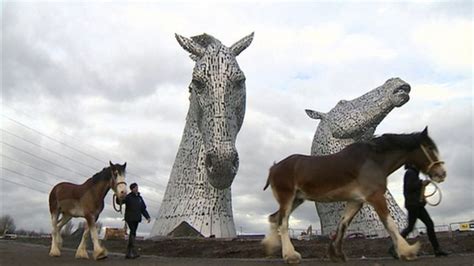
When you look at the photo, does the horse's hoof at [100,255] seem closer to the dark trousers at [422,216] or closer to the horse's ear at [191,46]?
the dark trousers at [422,216]

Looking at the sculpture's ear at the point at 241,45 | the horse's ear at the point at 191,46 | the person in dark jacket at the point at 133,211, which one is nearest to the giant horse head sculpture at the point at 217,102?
the horse's ear at the point at 191,46

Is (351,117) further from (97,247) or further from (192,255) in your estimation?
(97,247)

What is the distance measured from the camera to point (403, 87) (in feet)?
60.3

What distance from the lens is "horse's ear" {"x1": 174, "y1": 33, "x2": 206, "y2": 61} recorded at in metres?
16.9

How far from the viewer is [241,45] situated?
17.8 metres

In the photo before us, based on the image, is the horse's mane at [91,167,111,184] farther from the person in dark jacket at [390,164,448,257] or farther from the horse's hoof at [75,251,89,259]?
the person in dark jacket at [390,164,448,257]

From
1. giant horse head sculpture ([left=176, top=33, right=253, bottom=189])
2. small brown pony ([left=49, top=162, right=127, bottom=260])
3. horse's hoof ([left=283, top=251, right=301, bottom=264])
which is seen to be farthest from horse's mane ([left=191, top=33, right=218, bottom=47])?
horse's hoof ([left=283, top=251, right=301, bottom=264])

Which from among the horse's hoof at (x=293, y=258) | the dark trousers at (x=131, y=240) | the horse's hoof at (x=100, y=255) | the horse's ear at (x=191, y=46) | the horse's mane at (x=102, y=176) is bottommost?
the horse's hoof at (x=293, y=258)

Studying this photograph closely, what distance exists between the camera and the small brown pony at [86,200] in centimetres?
924

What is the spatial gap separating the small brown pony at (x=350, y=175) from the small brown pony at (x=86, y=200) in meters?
3.16

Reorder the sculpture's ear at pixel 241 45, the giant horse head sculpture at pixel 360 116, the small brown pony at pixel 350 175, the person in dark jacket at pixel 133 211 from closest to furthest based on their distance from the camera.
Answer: the small brown pony at pixel 350 175 < the person in dark jacket at pixel 133 211 < the sculpture's ear at pixel 241 45 < the giant horse head sculpture at pixel 360 116

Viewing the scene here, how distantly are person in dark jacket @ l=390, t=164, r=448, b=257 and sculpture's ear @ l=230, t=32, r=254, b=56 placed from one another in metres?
10.5

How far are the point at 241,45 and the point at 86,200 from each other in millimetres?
9781

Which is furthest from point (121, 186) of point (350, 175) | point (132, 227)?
point (350, 175)
